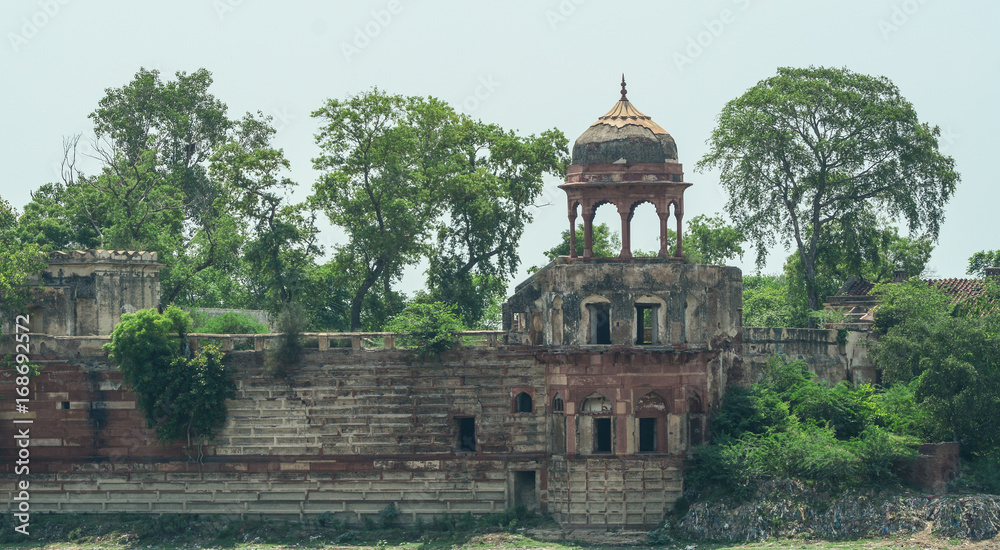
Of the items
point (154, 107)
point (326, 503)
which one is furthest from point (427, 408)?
point (154, 107)

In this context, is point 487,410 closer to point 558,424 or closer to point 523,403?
point 523,403

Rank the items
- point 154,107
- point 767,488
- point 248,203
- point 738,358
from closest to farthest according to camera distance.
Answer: point 767,488 → point 738,358 → point 248,203 → point 154,107

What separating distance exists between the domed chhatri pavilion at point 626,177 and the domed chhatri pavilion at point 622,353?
A: 0.08 ft

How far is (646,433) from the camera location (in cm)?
4191

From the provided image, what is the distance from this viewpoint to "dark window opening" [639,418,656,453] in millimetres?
41812

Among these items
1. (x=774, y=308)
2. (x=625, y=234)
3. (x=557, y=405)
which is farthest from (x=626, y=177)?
(x=774, y=308)

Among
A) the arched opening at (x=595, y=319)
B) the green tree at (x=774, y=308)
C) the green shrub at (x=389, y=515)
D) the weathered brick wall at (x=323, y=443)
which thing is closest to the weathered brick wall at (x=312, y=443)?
the weathered brick wall at (x=323, y=443)

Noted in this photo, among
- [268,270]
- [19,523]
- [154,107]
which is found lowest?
[19,523]

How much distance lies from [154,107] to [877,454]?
32.4 meters

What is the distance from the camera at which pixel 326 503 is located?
4238 cm

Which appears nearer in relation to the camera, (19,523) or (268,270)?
(19,523)

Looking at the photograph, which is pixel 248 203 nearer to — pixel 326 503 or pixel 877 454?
pixel 326 503

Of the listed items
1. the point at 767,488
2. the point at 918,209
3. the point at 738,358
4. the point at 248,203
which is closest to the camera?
the point at 767,488

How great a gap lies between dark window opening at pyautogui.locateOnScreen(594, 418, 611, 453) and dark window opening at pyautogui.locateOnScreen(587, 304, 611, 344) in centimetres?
191
